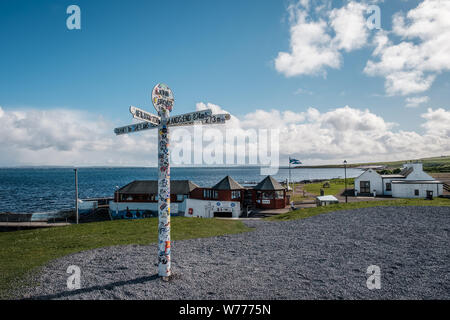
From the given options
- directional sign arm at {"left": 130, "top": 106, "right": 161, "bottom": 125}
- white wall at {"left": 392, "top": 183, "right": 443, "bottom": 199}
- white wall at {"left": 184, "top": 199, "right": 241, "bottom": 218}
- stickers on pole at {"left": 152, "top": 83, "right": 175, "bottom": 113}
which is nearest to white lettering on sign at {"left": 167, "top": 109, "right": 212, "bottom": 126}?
directional sign arm at {"left": 130, "top": 106, "right": 161, "bottom": 125}

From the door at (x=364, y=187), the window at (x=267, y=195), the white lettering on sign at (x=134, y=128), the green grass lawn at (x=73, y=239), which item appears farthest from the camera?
the door at (x=364, y=187)

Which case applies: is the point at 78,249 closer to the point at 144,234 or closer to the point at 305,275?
the point at 144,234

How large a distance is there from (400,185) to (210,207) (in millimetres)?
31912

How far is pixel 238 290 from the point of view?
7223 millimetres

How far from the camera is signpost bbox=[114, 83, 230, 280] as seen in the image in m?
8.00

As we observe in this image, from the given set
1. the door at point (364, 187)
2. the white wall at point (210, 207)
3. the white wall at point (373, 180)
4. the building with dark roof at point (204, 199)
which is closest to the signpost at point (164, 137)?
the white wall at point (210, 207)

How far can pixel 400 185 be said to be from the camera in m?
40.6

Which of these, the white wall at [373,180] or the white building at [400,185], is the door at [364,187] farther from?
the white wall at [373,180]

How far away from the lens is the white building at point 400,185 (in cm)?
3909

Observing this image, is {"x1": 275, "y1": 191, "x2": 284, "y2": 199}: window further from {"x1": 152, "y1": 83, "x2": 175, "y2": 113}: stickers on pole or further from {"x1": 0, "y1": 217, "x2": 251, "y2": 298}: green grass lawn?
{"x1": 152, "y1": 83, "x2": 175, "y2": 113}: stickers on pole

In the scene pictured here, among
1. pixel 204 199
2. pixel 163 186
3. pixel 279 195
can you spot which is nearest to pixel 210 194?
pixel 204 199

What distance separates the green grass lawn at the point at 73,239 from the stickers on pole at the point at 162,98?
7060mm

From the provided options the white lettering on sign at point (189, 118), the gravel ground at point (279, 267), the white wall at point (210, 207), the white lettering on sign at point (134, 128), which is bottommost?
the white wall at point (210, 207)
